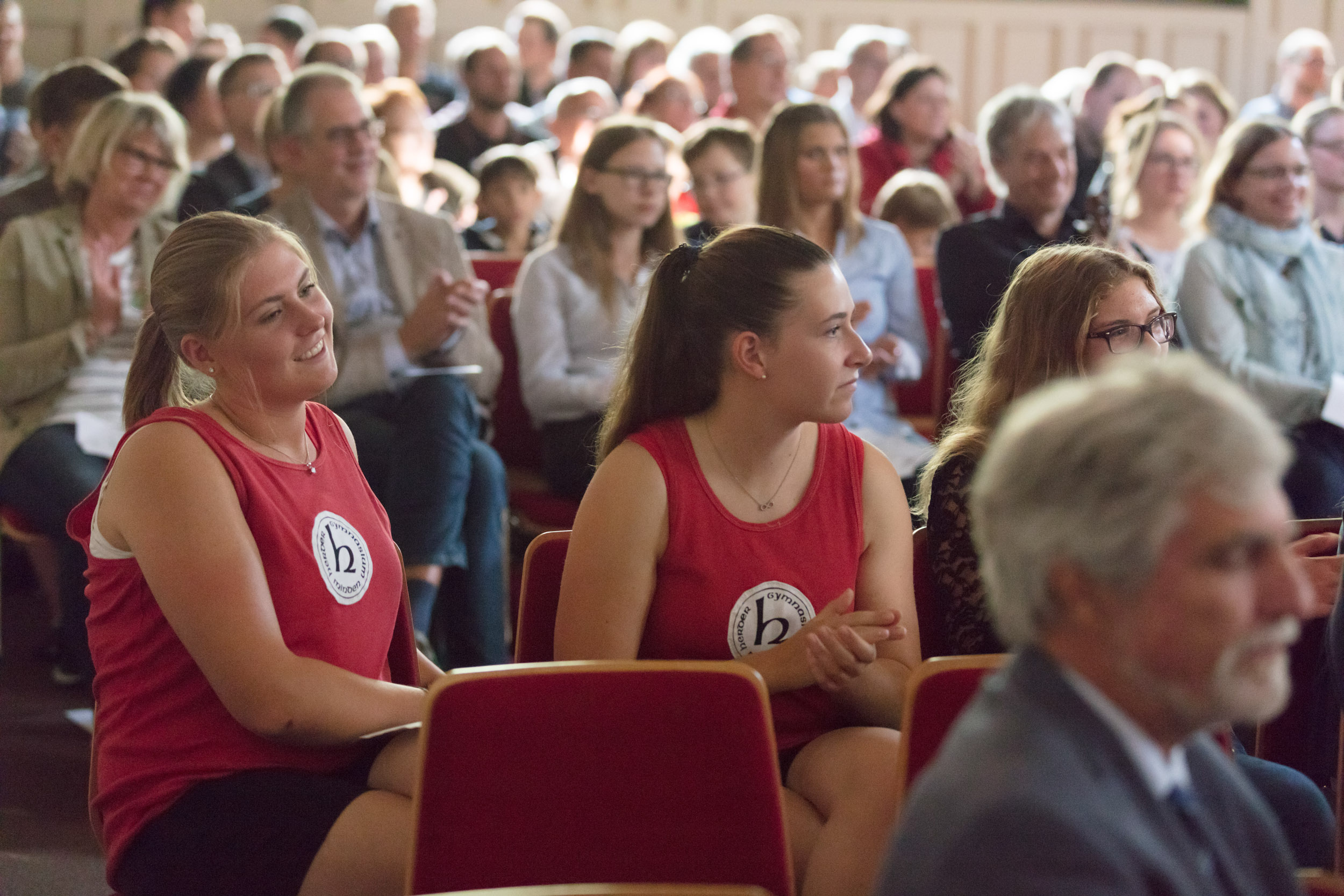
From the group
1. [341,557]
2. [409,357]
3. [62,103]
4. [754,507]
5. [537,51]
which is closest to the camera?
[341,557]

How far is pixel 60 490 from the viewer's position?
3119 millimetres

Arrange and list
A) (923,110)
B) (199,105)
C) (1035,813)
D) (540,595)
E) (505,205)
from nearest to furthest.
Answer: (1035,813), (540,595), (505,205), (199,105), (923,110)

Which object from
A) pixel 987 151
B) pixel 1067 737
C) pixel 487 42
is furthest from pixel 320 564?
pixel 487 42

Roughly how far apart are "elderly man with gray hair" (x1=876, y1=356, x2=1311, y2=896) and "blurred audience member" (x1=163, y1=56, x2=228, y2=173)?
15.5ft

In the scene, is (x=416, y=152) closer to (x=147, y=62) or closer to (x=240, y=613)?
(x=147, y=62)

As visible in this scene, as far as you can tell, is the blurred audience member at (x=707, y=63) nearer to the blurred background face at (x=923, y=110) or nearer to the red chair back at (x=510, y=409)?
the blurred background face at (x=923, y=110)

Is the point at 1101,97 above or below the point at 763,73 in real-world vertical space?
below

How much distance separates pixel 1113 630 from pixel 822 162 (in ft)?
9.72

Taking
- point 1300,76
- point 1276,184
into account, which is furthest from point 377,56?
point 1300,76

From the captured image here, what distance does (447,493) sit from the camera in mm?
3135

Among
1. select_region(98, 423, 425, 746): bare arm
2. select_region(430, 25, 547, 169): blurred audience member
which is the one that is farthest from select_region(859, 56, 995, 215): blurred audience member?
select_region(98, 423, 425, 746): bare arm

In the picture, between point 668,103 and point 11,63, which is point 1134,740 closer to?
point 668,103

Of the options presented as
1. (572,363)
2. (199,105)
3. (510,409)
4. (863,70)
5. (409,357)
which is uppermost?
(199,105)

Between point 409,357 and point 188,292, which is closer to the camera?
point 188,292
